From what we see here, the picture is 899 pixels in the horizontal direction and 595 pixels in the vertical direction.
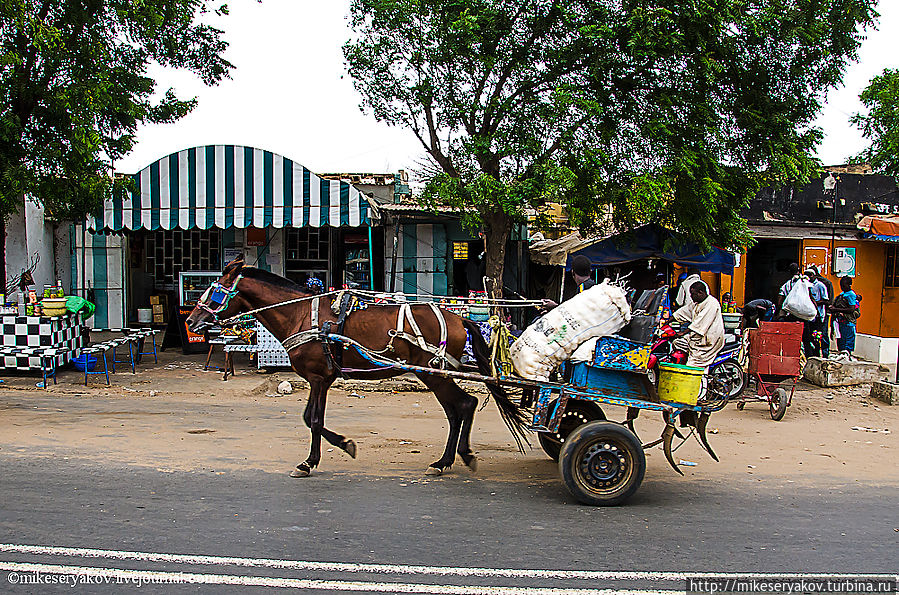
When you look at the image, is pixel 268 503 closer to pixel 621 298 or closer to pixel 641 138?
pixel 621 298

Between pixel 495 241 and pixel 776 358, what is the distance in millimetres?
4994

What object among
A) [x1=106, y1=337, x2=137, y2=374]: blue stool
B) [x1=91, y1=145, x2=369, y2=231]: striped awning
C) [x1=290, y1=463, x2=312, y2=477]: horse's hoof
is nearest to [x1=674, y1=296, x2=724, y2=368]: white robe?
[x1=290, y1=463, x2=312, y2=477]: horse's hoof

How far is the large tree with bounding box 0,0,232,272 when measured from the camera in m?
10.6

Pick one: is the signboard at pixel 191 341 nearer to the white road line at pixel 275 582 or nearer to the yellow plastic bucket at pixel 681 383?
the white road line at pixel 275 582

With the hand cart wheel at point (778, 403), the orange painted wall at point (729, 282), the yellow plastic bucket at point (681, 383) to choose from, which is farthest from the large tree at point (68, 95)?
the orange painted wall at point (729, 282)

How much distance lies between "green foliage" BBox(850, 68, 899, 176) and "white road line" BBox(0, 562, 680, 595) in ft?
67.7

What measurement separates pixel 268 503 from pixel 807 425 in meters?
7.28

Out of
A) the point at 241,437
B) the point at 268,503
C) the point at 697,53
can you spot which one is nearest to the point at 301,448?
the point at 241,437

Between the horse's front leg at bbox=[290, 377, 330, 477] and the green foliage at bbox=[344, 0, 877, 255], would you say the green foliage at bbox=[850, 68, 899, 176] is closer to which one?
the green foliage at bbox=[344, 0, 877, 255]

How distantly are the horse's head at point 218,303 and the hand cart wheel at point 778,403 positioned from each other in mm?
7190

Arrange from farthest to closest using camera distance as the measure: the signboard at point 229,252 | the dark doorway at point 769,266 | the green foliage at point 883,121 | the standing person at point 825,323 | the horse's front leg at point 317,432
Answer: the green foliage at point 883,121, the dark doorway at point 769,266, the signboard at point 229,252, the standing person at point 825,323, the horse's front leg at point 317,432

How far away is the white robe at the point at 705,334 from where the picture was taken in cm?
700

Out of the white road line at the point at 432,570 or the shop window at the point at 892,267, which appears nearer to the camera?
the white road line at the point at 432,570

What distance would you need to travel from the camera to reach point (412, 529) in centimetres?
493
